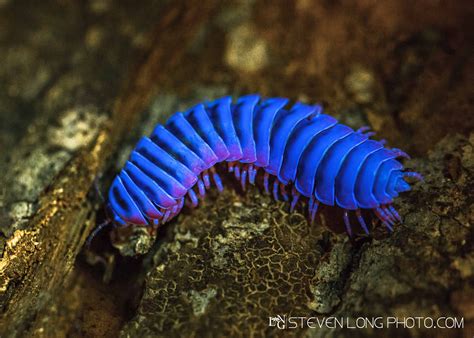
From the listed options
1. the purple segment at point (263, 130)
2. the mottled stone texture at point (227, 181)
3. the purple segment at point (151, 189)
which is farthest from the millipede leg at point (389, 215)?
the purple segment at point (151, 189)

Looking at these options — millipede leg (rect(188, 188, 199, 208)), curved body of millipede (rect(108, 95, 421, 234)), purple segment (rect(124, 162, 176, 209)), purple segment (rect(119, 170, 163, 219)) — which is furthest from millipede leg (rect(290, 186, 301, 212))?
purple segment (rect(119, 170, 163, 219))

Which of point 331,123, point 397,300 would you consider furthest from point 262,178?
point 397,300

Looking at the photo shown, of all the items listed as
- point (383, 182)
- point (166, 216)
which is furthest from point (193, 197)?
point (383, 182)

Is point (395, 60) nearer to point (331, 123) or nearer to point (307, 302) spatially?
point (331, 123)

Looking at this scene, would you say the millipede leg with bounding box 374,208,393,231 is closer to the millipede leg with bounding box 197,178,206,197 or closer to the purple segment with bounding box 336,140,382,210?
the purple segment with bounding box 336,140,382,210

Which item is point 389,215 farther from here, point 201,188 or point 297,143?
point 201,188

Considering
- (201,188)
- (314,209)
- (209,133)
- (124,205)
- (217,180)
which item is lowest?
(124,205)
